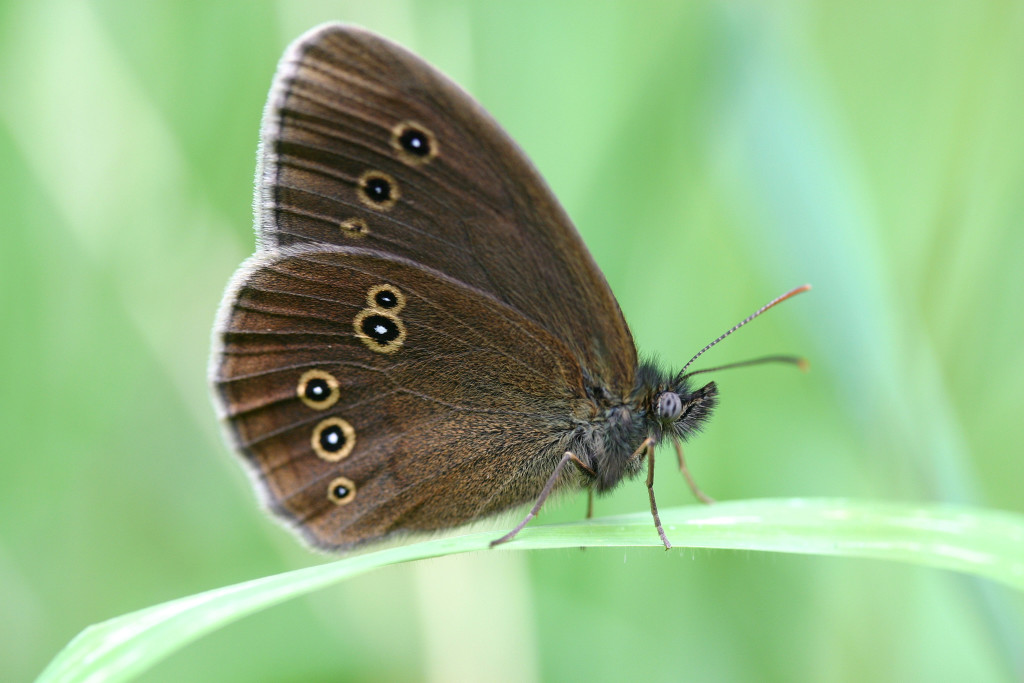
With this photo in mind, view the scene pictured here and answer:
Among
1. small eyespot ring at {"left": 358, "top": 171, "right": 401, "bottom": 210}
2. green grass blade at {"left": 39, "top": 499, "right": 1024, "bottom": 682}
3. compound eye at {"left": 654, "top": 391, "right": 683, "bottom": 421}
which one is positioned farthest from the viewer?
compound eye at {"left": 654, "top": 391, "right": 683, "bottom": 421}

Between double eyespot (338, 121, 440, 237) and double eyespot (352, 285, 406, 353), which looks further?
double eyespot (352, 285, 406, 353)

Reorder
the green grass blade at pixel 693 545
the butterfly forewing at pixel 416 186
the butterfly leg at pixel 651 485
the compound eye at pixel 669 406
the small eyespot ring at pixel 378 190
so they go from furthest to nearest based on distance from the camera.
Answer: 1. the compound eye at pixel 669 406
2. the small eyespot ring at pixel 378 190
3. the butterfly forewing at pixel 416 186
4. the butterfly leg at pixel 651 485
5. the green grass blade at pixel 693 545

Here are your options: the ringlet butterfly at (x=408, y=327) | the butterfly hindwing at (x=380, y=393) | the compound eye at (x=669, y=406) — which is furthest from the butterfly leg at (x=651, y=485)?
the butterfly hindwing at (x=380, y=393)

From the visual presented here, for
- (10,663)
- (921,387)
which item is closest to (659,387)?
(921,387)

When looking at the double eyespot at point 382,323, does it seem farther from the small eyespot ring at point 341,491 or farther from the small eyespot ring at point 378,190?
the small eyespot ring at point 341,491

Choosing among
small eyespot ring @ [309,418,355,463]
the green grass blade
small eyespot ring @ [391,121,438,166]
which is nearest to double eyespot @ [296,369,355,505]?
small eyespot ring @ [309,418,355,463]

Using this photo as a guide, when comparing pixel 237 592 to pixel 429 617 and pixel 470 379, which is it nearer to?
pixel 470 379

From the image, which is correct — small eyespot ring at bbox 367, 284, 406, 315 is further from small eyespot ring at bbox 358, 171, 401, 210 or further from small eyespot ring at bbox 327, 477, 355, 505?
small eyespot ring at bbox 327, 477, 355, 505
